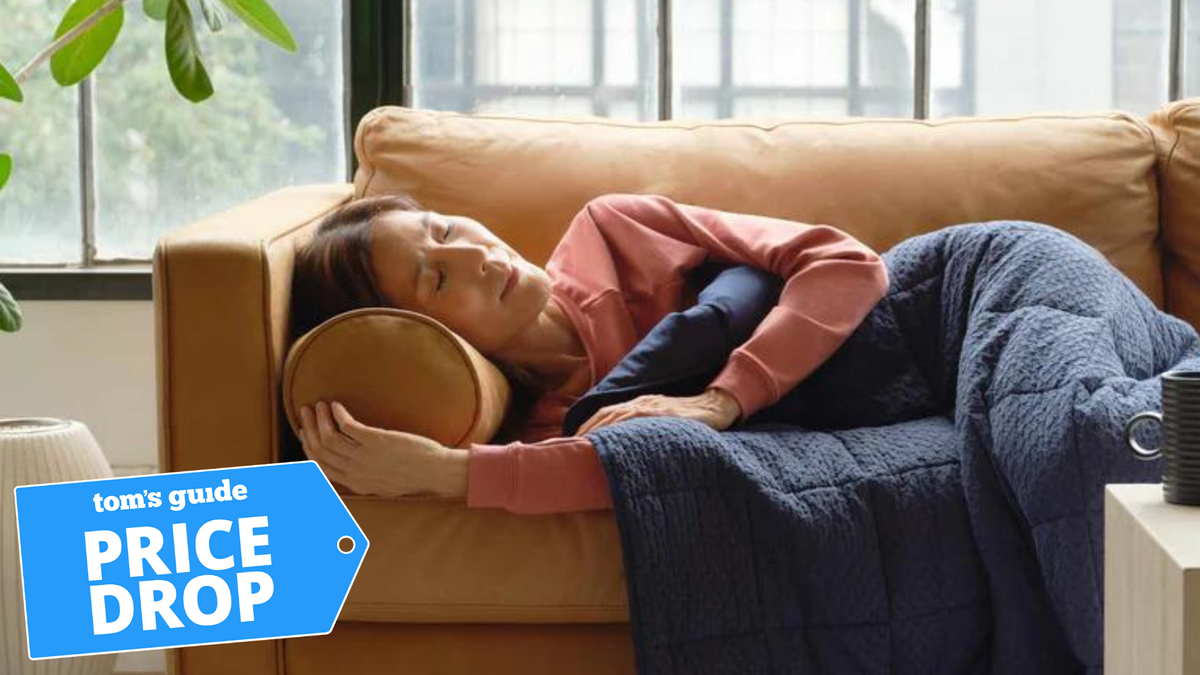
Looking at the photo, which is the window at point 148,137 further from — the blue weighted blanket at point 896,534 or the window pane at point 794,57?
the blue weighted blanket at point 896,534

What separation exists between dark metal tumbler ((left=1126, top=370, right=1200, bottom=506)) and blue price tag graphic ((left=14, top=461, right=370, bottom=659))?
0.91 m

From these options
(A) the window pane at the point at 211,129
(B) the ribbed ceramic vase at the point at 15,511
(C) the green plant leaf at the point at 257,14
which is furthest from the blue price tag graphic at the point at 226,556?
(A) the window pane at the point at 211,129

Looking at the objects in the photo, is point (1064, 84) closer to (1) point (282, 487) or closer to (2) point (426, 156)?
(2) point (426, 156)

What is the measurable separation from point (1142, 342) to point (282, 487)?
1.01 metres

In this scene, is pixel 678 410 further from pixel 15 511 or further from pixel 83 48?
pixel 83 48

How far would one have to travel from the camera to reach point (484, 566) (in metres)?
1.73

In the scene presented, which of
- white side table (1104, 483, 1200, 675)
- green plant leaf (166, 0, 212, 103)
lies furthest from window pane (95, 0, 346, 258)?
white side table (1104, 483, 1200, 675)

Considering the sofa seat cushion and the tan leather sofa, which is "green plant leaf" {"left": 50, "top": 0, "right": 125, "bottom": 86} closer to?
the tan leather sofa

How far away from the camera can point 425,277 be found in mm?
1915

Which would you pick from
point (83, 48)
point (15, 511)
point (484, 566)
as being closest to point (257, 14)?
point (83, 48)

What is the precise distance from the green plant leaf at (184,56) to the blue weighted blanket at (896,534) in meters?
0.97

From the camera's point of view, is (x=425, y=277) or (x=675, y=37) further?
(x=675, y=37)

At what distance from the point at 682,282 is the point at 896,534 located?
54 cm

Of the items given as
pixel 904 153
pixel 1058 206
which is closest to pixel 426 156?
pixel 904 153
